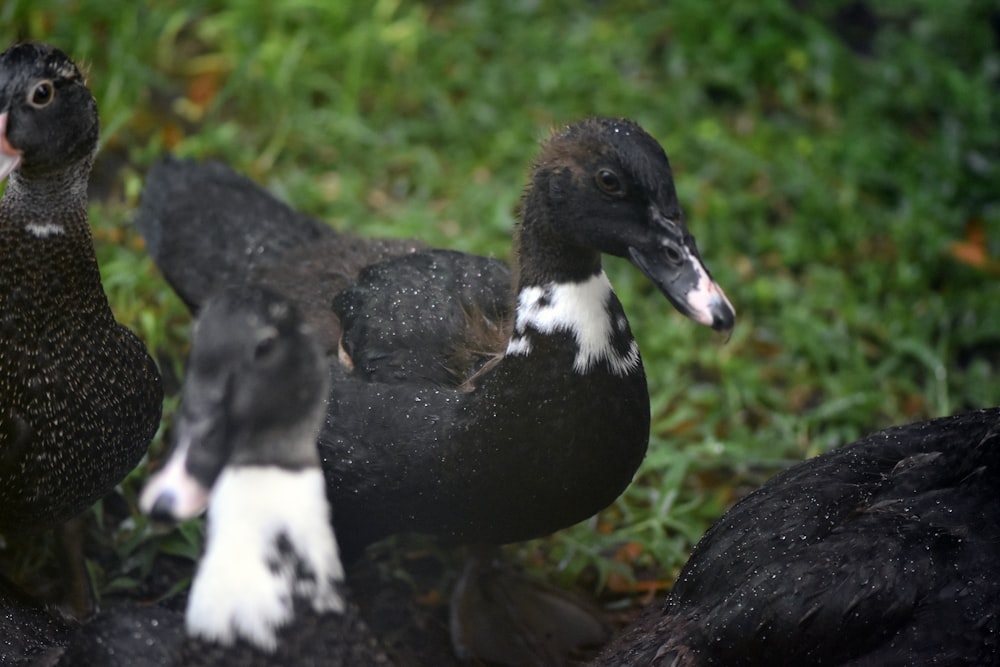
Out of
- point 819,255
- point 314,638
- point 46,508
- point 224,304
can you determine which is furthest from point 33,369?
point 819,255

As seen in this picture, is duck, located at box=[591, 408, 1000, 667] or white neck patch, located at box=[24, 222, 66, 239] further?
white neck patch, located at box=[24, 222, 66, 239]

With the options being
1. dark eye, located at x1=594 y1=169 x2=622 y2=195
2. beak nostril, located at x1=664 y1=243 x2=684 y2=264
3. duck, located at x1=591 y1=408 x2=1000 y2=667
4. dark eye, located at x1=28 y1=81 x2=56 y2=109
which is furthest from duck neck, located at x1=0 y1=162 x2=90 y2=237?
duck, located at x1=591 y1=408 x2=1000 y2=667

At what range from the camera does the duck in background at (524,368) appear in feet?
10.5

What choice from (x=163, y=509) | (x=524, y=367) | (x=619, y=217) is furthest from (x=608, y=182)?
(x=163, y=509)

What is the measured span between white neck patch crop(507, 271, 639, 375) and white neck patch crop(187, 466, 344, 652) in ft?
2.94

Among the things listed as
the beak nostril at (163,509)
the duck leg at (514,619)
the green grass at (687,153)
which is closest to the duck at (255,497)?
the beak nostril at (163,509)

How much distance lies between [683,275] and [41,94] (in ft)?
5.61

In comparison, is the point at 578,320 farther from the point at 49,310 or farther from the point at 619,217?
the point at 49,310

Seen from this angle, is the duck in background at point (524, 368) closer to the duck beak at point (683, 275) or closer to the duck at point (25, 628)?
the duck beak at point (683, 275)

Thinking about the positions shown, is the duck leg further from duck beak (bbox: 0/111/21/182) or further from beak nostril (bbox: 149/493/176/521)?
duck beak (bbox: 0/111/21/182)

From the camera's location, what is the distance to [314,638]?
101 inches

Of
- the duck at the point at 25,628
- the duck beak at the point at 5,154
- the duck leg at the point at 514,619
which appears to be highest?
the duck beak at the point at 5,154

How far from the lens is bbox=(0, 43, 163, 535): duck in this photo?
3117mm

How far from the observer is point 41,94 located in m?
3.11
